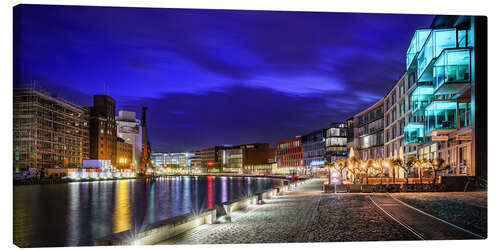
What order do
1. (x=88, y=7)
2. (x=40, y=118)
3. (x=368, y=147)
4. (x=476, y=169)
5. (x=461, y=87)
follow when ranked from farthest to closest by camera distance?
1. (x=40, y=118)
2. (x=368, y=147)
3. (x=461, y=87)
4. (x=476, y=169)
5. (x=88, y=7)

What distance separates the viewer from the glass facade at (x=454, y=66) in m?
29.6

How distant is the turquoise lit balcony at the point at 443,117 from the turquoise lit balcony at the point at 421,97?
696 cm

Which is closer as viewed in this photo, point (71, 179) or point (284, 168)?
point (71, 179)

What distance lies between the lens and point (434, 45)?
34.8 m

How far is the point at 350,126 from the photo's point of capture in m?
127

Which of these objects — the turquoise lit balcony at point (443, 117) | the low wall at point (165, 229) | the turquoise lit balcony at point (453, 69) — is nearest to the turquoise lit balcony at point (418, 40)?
the turquoise lit balcony at point (443, 117)

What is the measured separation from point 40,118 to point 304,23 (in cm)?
11535

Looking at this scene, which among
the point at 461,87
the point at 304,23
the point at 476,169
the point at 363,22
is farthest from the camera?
the point at 461,87

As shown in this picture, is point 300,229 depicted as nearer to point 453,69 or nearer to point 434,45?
point 453,69

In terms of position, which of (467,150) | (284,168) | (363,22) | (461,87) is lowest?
(284,168)

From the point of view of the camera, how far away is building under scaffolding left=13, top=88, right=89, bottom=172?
10703 centimetres

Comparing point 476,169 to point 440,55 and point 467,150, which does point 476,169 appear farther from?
point 440,55

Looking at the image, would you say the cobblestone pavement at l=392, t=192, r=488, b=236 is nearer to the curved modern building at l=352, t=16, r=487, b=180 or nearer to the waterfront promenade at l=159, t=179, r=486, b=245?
the waterfront promenade at l=159, t=179, r=486, b=245
